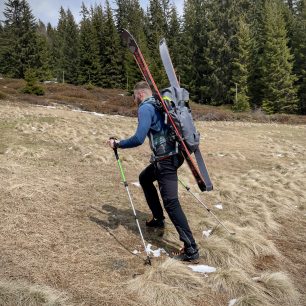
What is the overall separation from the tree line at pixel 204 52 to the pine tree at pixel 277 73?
127 mm

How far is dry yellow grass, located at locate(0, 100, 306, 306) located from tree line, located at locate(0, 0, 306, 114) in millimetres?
35943

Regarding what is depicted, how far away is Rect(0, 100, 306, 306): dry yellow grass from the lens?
5008 millimetres

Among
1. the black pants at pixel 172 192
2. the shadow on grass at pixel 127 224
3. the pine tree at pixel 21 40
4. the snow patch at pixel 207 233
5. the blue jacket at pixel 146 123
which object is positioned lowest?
the snow patch at pixel 207 233

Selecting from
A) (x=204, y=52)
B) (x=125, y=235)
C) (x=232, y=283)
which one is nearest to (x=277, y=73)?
(x=204, y=52)

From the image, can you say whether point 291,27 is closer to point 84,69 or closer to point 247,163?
point 84,69

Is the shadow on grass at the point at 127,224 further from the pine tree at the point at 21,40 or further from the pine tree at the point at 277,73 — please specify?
the pine tree at the point at 21,40

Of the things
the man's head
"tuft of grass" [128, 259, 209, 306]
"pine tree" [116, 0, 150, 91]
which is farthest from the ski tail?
"pine tree" [116, 0, 150, 91]

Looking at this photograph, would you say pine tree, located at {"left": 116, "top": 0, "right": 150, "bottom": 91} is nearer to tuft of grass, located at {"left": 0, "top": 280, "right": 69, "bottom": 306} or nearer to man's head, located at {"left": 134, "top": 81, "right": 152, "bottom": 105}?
man's head, located at {"left": 134, "top": 81, "right": 152, "bottom": 105}

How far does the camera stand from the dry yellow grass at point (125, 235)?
501 cm

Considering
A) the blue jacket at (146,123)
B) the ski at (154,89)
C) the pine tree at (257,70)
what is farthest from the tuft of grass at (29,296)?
the pine tree at (257,70)

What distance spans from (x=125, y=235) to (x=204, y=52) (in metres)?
54.4

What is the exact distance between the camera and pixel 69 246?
602 centimetres

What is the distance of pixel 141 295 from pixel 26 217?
3.00m

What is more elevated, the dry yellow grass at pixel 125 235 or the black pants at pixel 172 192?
the black pants at pixel 172 192
